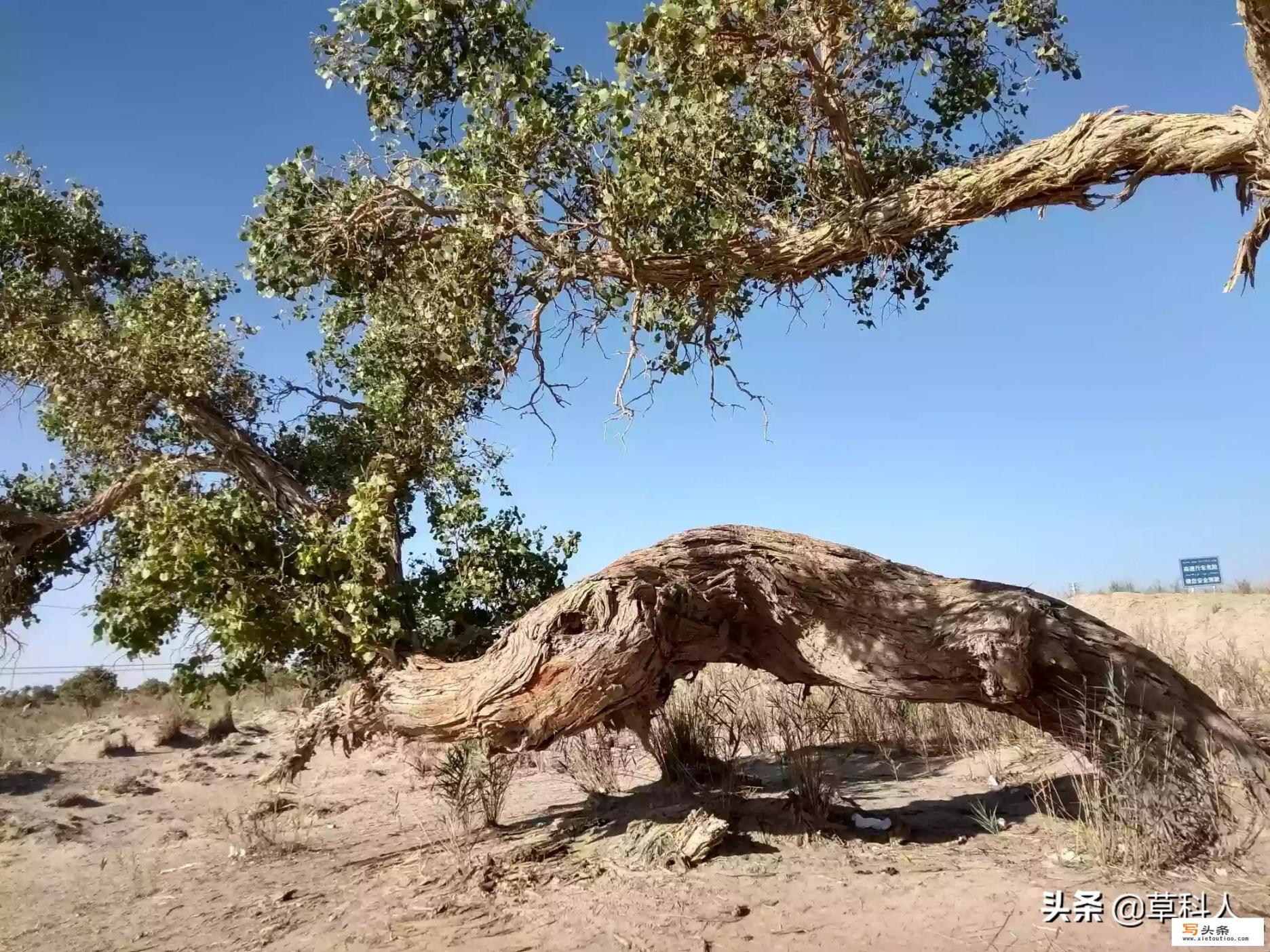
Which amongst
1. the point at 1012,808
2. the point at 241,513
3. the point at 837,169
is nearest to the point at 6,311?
the point at 241,513

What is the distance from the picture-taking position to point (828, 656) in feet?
19.1

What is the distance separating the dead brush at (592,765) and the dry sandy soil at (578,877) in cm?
22

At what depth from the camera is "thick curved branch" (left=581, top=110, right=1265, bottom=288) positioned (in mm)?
4578

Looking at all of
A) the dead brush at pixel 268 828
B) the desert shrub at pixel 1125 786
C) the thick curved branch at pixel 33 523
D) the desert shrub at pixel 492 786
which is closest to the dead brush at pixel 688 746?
the desert shrub at pixel 492 786

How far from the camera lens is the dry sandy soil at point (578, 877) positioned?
438 centimetres

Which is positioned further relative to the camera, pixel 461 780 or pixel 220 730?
pixel 220 730

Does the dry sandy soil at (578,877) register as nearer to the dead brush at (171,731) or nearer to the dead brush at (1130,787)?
the dead brush at (1130,787)

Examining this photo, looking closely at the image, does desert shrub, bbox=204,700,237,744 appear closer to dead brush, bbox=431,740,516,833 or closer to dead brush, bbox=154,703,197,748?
dead brush, bbox=154,703,197,748

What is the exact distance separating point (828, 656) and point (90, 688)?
22990 millimetres

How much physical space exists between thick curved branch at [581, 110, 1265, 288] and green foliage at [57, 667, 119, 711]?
21.6 meters

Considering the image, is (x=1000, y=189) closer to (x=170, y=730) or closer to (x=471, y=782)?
(x=471, y=782)

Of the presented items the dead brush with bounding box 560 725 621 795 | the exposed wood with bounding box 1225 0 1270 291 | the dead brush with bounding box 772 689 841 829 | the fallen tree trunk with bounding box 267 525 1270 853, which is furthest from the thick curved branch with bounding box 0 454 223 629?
the exposed wood with bounding box 1225 0 1270 291

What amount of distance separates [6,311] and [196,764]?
617 cm

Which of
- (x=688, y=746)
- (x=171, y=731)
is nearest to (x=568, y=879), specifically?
(x=688, y=746)
